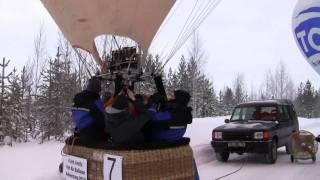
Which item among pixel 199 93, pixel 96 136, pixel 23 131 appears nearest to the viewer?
pixel 96 136

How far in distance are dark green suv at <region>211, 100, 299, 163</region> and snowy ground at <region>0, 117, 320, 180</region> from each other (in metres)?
0.43

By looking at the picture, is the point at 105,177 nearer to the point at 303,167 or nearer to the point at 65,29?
the point at 65,29

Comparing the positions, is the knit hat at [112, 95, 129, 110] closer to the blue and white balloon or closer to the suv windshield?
the blue and white balloon

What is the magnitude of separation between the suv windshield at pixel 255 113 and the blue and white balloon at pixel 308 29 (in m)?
1.80

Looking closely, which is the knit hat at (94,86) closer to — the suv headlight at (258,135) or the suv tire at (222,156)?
the suv headlight at (258,135)

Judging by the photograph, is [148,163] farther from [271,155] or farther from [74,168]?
[271,155]

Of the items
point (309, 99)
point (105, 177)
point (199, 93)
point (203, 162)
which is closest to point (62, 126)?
point (203, 162)

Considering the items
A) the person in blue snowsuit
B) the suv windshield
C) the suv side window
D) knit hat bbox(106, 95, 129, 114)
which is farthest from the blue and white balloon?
knit hat bbox(106, 95, 129, 114)

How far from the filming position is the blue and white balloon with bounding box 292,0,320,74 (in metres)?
12.8

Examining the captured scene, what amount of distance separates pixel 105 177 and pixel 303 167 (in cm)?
777

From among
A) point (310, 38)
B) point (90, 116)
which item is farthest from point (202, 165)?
point (90, 116)

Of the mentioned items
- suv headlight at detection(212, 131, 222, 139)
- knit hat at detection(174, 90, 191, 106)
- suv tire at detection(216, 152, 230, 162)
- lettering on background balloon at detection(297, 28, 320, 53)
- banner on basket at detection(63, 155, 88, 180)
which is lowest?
suv tire at detection(216, 152, 230, 162)

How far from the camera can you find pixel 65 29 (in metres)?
6.95

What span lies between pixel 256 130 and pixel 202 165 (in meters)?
1.75
